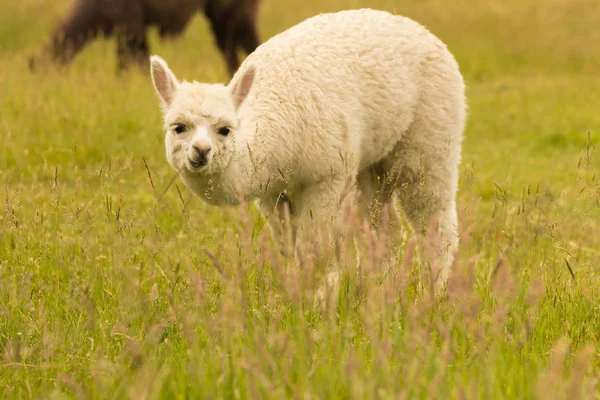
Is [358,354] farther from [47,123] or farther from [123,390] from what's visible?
[47,123]

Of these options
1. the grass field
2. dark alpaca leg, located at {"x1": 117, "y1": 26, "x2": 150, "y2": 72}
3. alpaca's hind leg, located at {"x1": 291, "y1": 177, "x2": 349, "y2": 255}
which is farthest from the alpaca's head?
dark alpaca leg, located at {"x1": 117, "y1": 26, "x2": 150, "y2": 72}

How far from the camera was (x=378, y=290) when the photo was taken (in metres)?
2.71

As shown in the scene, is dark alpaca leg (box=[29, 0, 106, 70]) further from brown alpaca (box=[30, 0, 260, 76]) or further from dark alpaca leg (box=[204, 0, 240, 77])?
dark alpaca leg (box=[204, 0, 240, 77])

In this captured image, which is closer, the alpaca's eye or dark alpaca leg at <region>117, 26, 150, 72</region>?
the alpaca's eye

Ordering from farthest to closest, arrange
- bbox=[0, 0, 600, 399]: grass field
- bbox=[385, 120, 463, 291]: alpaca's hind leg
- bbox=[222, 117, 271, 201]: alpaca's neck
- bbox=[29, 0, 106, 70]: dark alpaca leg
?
1. bbox=[29, 0, 106, 70]: dark alpaca leg
2. bbox=[385, 120, 463, 291]: alpaca's hind leg
3. bbox=[222, 117, 271, 201]: alpaca's neck
4. bbox=[0, 0, 600, 399]: grass field

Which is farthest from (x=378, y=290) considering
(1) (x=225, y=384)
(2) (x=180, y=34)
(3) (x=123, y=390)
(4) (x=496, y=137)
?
(2) (x=180, y=34)

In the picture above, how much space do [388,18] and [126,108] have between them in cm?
387

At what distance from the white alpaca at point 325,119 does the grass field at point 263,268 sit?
0.27m

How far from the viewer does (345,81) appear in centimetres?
429

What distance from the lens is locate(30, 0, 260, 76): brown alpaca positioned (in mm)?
10000

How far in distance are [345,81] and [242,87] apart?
24.7 inches

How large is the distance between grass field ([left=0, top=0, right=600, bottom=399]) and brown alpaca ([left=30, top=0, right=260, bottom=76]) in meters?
0.46

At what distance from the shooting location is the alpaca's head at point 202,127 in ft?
11.6

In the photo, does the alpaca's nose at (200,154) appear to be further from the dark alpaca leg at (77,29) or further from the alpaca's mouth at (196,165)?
the dark alpaca leg at (77,29)
